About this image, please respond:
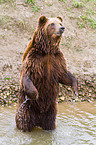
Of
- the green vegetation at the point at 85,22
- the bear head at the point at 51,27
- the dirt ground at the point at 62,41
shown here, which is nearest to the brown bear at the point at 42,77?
the bear head at the point at 51,27

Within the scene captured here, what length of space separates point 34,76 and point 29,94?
0.34 meters

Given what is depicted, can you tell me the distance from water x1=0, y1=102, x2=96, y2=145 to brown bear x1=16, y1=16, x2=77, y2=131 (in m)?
0.17

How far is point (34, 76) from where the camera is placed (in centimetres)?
377

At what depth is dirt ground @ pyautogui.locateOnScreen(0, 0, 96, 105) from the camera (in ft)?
20.9

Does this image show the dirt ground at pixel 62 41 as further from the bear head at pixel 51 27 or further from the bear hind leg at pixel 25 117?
the bear head at pixel 51 27

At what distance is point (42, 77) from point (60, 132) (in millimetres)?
1215

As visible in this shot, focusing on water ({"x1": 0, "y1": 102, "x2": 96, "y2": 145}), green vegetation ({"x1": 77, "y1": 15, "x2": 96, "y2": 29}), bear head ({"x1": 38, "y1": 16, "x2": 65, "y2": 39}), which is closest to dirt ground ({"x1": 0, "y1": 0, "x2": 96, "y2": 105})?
green vegetation ({"x1": 77, "y1": 15, "x2": 96, "y2": 29})

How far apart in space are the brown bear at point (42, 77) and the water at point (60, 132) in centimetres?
17

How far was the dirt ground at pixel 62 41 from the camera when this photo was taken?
6.36 metres

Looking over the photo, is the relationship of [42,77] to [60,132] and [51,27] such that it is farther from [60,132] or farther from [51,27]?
[60,132]

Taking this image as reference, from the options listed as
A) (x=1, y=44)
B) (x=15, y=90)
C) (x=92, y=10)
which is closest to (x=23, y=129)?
(x=15, y=90)

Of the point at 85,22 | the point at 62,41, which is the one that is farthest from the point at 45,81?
the point at 85,22

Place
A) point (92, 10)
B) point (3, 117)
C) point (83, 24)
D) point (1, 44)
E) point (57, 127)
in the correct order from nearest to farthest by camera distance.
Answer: point (57, 127), point (3, 117), point (1, 44), point (83, 24), point (92, 10)

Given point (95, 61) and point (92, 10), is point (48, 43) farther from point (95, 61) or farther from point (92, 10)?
point (92, 10)
